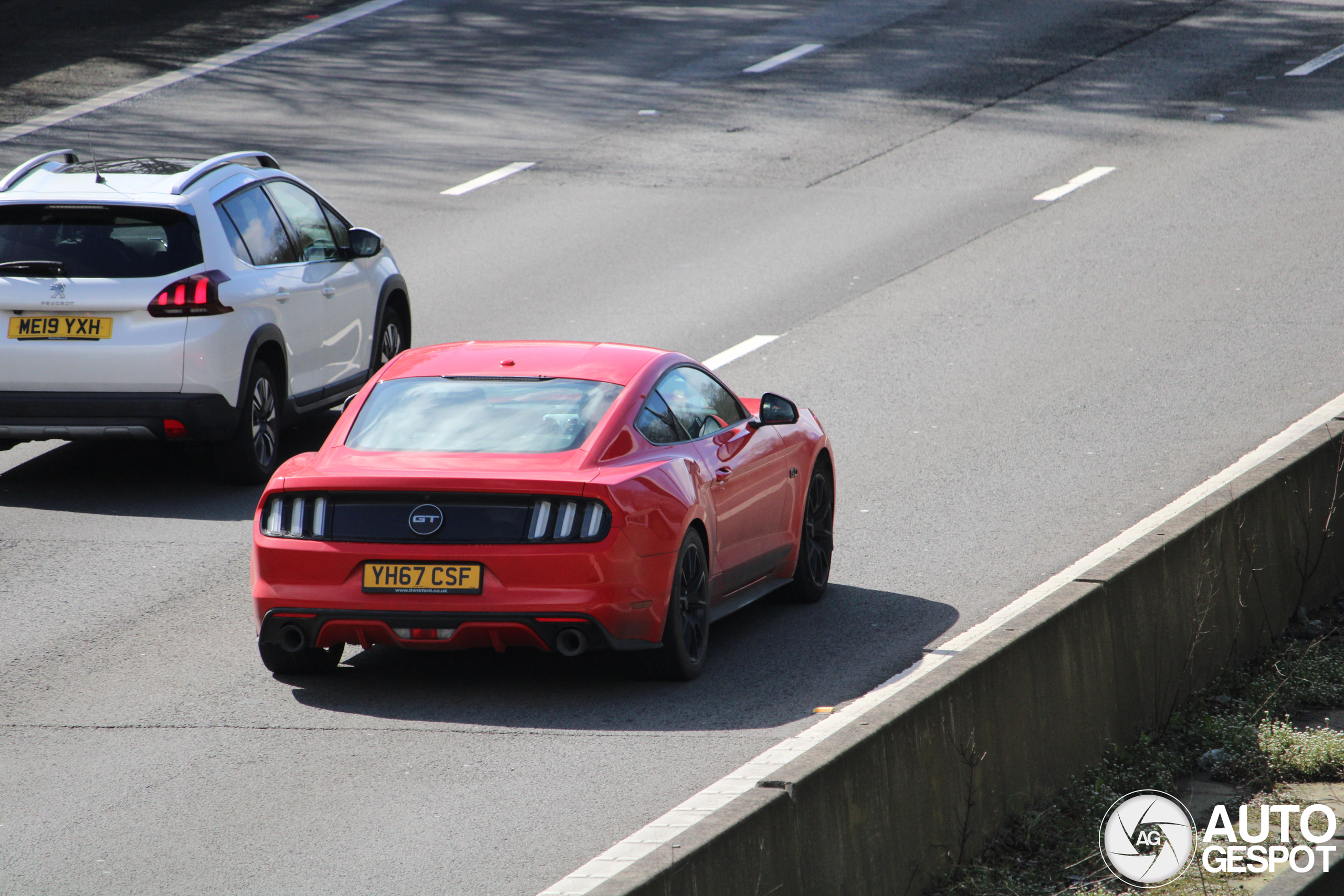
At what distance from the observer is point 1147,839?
748cm

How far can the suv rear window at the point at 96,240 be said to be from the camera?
11781mm

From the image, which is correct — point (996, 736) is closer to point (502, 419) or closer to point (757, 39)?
point (502, 419)

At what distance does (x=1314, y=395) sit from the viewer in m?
14.4

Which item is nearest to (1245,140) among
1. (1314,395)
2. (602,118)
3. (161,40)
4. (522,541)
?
(602,118)

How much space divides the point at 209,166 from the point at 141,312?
52.4 inches

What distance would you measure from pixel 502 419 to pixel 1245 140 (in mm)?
16958

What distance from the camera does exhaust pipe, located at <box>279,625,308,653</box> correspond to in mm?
8289

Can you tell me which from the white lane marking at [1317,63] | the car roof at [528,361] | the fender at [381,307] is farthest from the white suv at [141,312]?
the white lane marking at [1317,63]

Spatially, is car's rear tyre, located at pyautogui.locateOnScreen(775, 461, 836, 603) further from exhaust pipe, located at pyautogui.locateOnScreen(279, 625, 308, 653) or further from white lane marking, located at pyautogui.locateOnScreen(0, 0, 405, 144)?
white lane marking, located at pyautogui.locateOnScreen(0, 0, 405, 144)

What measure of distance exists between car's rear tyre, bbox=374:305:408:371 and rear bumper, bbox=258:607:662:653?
594 centimetres

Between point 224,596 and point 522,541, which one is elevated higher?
point 522,541

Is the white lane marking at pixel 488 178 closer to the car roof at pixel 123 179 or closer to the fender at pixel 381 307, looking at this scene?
the fender at pixel 381 307

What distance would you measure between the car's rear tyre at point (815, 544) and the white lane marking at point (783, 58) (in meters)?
17.8

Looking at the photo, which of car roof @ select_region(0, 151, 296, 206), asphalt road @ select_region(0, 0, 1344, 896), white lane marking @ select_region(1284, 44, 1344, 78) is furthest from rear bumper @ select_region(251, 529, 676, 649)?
white lane marking @ select_region(1284, 44, 1344, 78)
